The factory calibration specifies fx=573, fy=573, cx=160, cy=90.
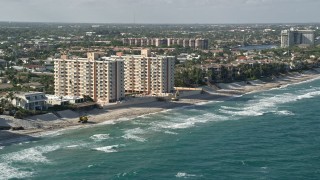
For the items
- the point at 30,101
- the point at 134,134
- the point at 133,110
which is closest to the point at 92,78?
the point at 133,110

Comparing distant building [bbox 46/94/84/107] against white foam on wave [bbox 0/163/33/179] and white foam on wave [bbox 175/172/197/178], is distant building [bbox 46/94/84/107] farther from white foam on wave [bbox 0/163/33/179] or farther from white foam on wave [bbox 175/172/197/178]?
white foam on wave [bbox 175/172/197/178]

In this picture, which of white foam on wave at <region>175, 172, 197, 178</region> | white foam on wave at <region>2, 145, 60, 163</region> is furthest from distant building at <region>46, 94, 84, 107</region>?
white foam on wave at <region>175, 172, 197, 178</region>

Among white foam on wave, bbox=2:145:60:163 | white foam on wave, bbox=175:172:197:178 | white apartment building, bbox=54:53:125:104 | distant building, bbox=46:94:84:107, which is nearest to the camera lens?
white foam on wave, bbox=175:172:197:178

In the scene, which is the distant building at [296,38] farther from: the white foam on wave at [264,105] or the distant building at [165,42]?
the white foam on wave at [264,105]

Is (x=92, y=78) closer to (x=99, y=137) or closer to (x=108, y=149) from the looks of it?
(x=99, y=137)

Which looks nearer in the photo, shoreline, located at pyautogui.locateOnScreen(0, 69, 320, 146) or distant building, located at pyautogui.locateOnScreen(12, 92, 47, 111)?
shoreline, located at pyautogui.locateOnScreen(0, 69, 320, 146)

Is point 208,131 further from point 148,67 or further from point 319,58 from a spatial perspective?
point 319,58
